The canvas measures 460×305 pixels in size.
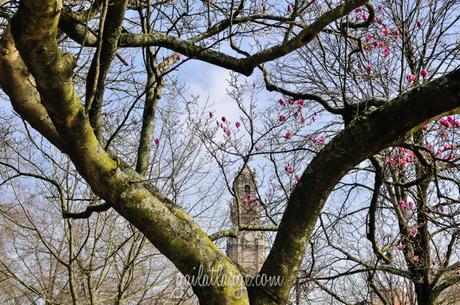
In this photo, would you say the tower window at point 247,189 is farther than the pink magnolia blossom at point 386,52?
No

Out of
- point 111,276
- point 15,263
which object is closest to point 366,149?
point 111,276

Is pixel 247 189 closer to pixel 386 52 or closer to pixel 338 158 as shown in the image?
pixel 386 52

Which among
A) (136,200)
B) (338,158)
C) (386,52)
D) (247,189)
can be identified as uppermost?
(386,52)

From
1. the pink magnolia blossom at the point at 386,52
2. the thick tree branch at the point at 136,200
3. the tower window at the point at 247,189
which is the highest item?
the pink magnolia blossom at the point at 386,52

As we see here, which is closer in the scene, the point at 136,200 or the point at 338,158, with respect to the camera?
the point at 136,200

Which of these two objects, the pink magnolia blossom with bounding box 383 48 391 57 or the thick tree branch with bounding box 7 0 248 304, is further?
the pink magnolia blossom with bounding box 383 48 391 57

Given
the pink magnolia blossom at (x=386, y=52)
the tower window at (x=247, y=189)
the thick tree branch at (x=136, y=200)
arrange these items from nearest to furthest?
the thick tree branch at (x=136, y=200) → the tower window at (x=247, y=189) → the pink magnolia blossom at (x=386, y=52)

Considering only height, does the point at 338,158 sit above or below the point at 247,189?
below

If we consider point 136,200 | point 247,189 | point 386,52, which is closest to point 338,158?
point 136,200

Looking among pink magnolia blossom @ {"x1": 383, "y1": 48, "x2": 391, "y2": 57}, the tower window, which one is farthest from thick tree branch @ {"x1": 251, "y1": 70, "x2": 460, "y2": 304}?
pink magnolia blossom @ {"x1": 383, "y1": 48, "x2": 391, "y2": 57}

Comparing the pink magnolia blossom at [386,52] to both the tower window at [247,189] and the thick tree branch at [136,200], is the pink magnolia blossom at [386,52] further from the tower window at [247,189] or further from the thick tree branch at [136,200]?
the thick tree branch at [136,200]

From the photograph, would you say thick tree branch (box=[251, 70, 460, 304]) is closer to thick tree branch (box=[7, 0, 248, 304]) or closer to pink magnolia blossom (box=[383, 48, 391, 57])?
thick tree branch (box=[7, 0, 248, 304])

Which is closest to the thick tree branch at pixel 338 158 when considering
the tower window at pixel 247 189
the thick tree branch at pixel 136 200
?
the thick tree branch at pixel 136 200

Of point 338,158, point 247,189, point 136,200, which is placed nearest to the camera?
point 136,200
